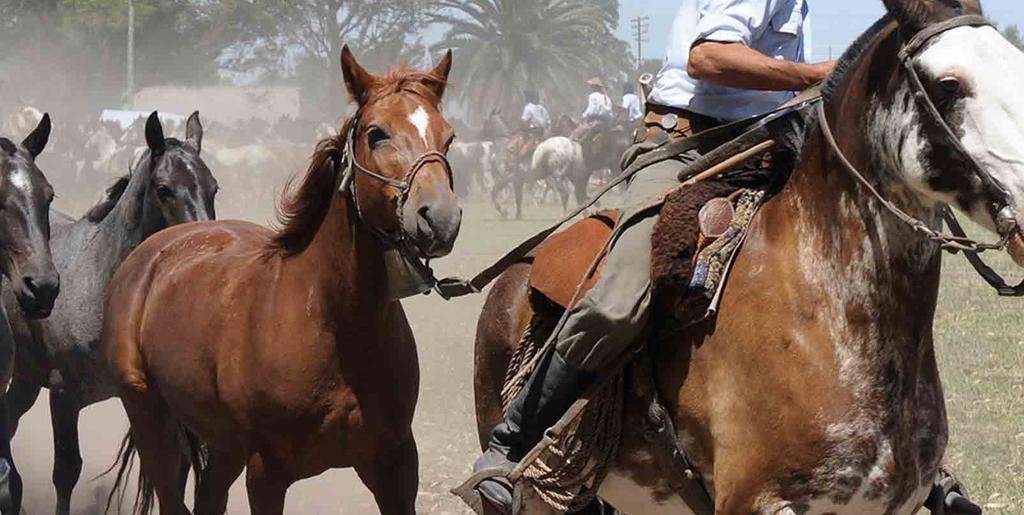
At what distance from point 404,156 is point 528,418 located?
4.13 ft

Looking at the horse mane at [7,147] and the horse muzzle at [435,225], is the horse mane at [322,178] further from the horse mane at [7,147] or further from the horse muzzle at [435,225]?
the horse mane at [7,147]

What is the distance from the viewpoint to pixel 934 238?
4023mm

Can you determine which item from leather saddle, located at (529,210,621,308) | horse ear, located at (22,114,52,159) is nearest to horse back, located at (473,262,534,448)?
leather saddle, located at (529,210,621,308)

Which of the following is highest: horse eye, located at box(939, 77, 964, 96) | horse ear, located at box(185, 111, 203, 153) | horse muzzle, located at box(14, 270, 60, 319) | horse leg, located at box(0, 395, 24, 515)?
horse eye, located at box(939, 77, 964, 96)

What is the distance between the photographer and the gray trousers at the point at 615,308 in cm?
462

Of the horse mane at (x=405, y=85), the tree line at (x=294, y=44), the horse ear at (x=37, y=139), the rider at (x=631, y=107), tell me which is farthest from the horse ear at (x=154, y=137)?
the tree line at (x=294, y=44)

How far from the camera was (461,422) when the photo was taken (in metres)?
10.9

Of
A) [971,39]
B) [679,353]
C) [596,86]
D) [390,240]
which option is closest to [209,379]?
[390,240]

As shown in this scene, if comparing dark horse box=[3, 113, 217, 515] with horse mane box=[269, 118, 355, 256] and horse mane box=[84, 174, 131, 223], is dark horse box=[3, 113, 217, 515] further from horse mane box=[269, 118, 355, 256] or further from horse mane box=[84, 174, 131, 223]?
horse mane box=[269, 118, 355, 256]

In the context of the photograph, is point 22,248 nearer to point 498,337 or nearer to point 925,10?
point 498,337

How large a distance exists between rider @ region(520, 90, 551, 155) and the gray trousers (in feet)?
99.8

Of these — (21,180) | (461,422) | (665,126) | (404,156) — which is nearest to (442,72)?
(404,156)

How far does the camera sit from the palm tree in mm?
58844

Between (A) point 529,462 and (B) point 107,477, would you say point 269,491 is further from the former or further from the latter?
(B) point 107,477
